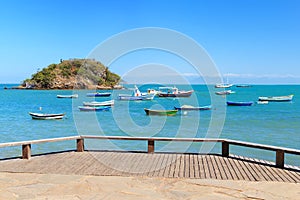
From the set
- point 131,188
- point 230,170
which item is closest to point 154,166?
point 131,188

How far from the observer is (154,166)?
6.04 metres

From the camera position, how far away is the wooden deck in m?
5.47

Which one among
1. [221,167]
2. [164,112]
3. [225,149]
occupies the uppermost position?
[225,149]

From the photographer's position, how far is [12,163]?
6.21 m

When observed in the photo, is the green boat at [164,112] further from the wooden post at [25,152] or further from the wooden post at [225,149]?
the wooden post at [25,152]

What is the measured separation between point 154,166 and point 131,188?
1.34 m

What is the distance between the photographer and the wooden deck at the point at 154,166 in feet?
17.9

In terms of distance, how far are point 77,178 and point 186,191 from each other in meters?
1.95

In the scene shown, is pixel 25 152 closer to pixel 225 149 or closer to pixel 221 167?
pixel 221 167

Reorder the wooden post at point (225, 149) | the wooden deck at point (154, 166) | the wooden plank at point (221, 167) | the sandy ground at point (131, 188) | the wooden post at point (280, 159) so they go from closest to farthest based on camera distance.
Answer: the sandy ground at point (131, 188)
the wooden plank at point (221, 167)
the wooden deck at point (154, 166)
the wooden post at point (280, 159)
the wooden post at point (225, 149)

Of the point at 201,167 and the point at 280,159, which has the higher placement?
the point at 280,159

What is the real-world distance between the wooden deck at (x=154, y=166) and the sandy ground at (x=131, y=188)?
0.95 feet

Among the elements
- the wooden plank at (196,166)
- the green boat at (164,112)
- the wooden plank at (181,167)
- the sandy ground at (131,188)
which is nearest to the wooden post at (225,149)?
the wooden plank at (196,166)

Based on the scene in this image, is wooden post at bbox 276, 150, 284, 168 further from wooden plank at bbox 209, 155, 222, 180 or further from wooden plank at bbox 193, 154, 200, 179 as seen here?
wooden plank at bbox 193, 154, 200, 179
